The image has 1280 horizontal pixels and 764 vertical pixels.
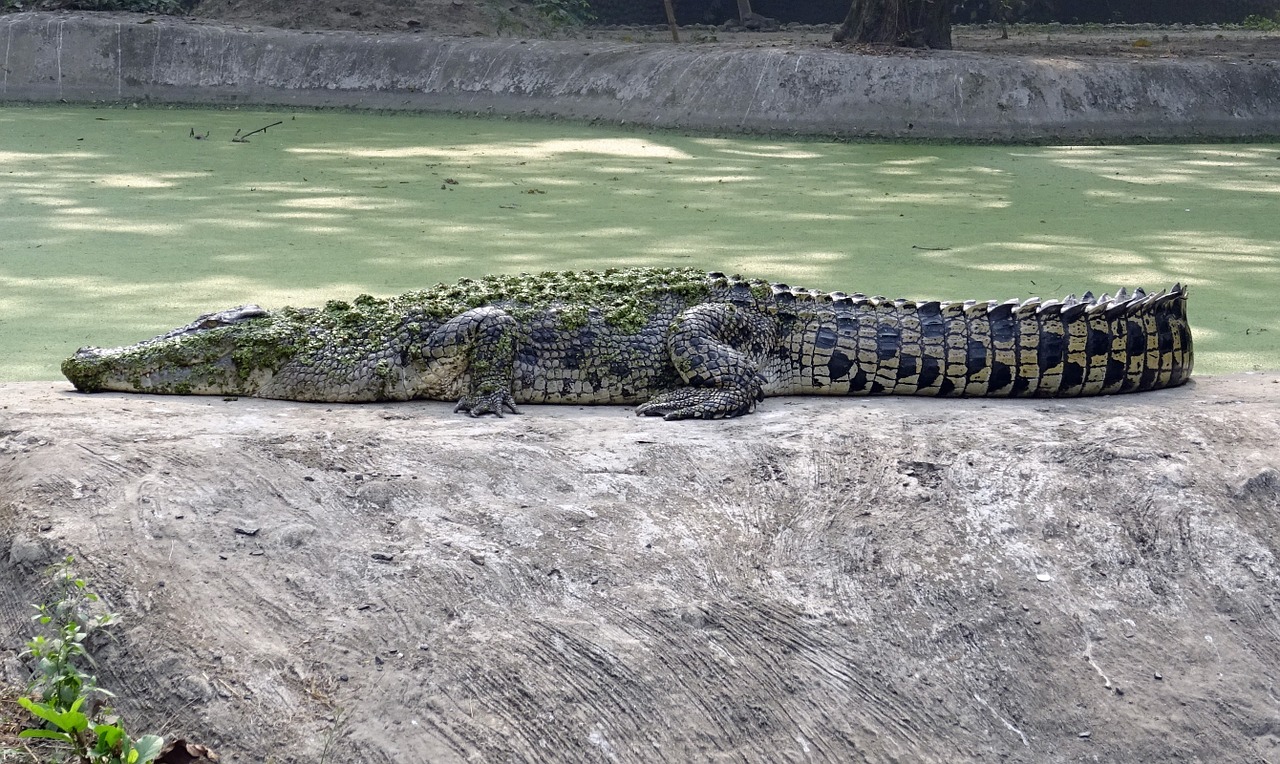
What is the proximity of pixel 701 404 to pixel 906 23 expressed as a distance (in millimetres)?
9408

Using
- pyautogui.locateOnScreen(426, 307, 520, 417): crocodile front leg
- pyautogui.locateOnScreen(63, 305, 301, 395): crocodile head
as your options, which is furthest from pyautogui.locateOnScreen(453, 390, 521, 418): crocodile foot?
pyautogui.locateOnScreen(63, 305, 301, 395): crocodile head

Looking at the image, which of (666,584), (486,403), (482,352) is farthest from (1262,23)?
(666,584)

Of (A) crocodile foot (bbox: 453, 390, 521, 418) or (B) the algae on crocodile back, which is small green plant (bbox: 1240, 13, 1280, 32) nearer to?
(B) the algae on crocodile back

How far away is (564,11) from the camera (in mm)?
16375

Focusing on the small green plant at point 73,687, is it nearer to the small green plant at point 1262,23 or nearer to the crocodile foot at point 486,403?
the crocodile foot at point 486,403

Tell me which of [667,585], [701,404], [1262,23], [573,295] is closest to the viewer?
[667,585]

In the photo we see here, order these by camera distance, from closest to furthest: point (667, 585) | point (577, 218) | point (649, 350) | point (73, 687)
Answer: point (73, 687)
point (667, 585)
point (649, 350)
point (577, 218)

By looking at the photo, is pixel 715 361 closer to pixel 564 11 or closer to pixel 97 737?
pixel 97 737

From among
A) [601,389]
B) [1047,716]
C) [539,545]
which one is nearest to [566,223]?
[601,389]

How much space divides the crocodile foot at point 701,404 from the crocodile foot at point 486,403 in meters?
0.37

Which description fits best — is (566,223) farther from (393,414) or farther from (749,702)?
(749,702)

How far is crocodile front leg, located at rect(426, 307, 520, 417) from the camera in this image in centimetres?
371

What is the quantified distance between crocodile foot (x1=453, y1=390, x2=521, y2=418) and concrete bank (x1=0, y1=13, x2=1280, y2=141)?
749 centimetres

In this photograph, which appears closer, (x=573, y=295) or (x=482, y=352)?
(x=482, y=352)
